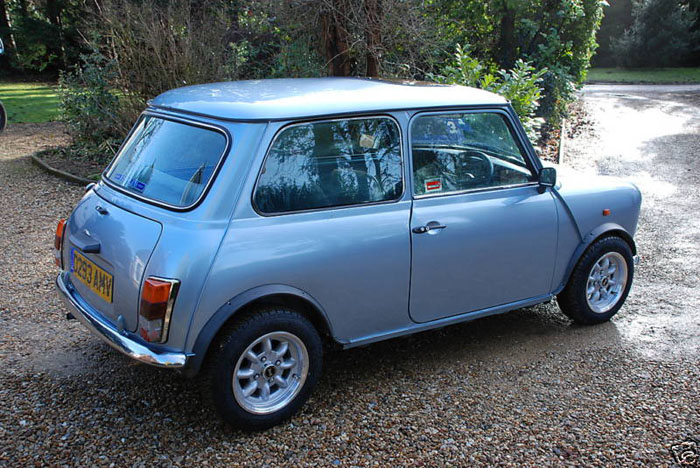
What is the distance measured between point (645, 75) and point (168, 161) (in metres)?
29.0

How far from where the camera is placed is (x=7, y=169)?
33.2 feet

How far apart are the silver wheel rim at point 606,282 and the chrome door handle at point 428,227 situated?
155cm

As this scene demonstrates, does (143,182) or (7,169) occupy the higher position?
(143,182)

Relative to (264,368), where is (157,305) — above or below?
above

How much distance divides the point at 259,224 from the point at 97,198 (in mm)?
1153

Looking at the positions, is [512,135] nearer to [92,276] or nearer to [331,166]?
[331,166]

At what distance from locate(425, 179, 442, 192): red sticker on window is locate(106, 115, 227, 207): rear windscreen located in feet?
4.07

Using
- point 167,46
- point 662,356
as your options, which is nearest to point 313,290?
point 662,356

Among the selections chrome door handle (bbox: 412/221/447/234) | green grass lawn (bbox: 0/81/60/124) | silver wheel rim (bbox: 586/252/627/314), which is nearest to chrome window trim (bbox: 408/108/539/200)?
chrome door handle (bbox: 412/221/447/234)

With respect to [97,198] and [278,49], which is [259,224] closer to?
[97,198]

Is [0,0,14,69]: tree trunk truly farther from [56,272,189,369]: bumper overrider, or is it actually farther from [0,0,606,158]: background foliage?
[56,272,189,369]: bumper overrider

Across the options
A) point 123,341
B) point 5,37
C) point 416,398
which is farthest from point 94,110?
point 5,37

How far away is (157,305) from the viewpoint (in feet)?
10.1

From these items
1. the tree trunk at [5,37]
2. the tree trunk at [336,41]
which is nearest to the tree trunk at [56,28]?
the tree trunk at [5,37]
